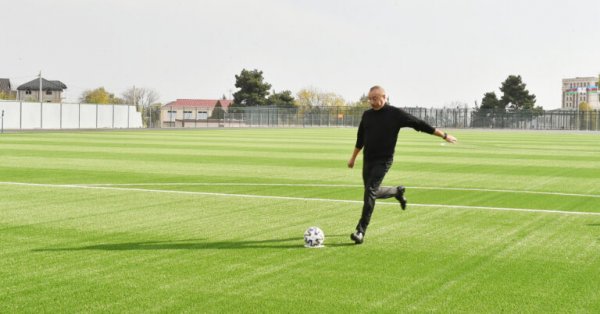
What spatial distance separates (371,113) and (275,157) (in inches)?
→ 706

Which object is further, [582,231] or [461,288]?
[582,231]

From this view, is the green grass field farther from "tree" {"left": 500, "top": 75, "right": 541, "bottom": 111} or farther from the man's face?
"tree" {"left": 500, "top": 75, "right": 541, "bottom": 111}

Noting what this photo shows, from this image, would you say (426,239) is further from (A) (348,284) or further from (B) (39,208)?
(B) (39,208)

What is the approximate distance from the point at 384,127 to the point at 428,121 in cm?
9303

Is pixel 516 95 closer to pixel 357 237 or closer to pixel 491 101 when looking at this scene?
pixel 491 101

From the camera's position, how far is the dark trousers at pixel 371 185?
9570mm

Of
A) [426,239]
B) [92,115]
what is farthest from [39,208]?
[92,115]

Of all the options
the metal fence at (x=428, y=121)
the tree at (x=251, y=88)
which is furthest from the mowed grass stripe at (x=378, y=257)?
the tree at (x=251, y=88)

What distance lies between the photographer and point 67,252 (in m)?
8.79

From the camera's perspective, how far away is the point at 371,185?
31.7 feet

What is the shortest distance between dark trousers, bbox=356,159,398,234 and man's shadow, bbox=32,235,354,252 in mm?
370

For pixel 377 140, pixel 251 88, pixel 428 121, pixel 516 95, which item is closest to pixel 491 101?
pixel 516 95

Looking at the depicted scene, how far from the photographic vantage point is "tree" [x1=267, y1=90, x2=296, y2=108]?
12431cm

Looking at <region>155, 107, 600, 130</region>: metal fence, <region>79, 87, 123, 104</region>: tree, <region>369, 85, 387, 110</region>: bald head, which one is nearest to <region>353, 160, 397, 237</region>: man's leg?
<region>369, 85, 387, 110</region>: bald head
